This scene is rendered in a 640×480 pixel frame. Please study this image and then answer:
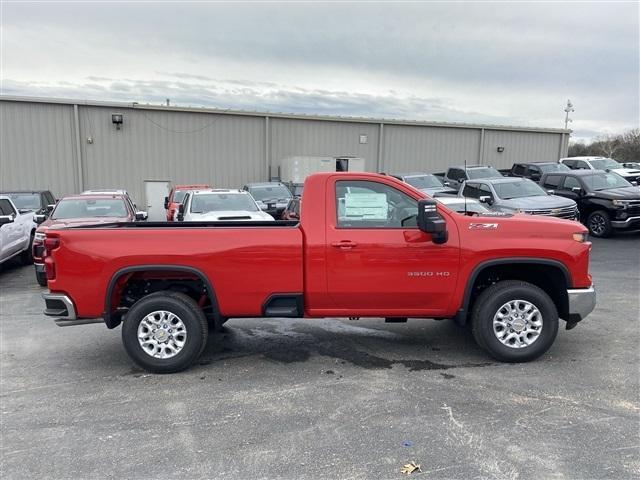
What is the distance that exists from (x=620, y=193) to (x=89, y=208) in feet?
43.9

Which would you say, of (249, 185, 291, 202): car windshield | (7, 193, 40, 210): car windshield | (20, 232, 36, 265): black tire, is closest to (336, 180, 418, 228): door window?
(20, 232, 36, 265): black tire

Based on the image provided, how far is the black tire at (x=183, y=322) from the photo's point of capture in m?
4.95

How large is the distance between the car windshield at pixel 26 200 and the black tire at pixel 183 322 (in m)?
11.8

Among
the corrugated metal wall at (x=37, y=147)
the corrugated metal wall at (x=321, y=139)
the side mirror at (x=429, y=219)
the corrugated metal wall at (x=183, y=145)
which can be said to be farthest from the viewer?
the corrugated metal wall at (x=321, y=139)

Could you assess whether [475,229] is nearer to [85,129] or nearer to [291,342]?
[291,342]

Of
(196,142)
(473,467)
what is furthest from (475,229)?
(196,142)

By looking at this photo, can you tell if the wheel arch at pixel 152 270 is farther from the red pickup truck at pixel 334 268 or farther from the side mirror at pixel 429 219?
the side mirror at pixel 429 219

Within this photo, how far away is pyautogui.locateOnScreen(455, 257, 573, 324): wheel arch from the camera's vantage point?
4961mm

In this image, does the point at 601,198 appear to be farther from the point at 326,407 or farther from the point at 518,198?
the point at 326,407

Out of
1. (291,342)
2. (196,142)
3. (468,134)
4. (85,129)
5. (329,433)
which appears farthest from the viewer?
(468,134)

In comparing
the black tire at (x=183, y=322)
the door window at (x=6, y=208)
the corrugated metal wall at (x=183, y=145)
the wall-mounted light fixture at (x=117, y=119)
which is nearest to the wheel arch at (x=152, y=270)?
the black tire at (x=183, y=322)

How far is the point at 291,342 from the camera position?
5.96m

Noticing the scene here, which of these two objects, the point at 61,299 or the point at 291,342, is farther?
the point at 291,342

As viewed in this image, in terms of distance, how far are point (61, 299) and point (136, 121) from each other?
19502 millimetres
